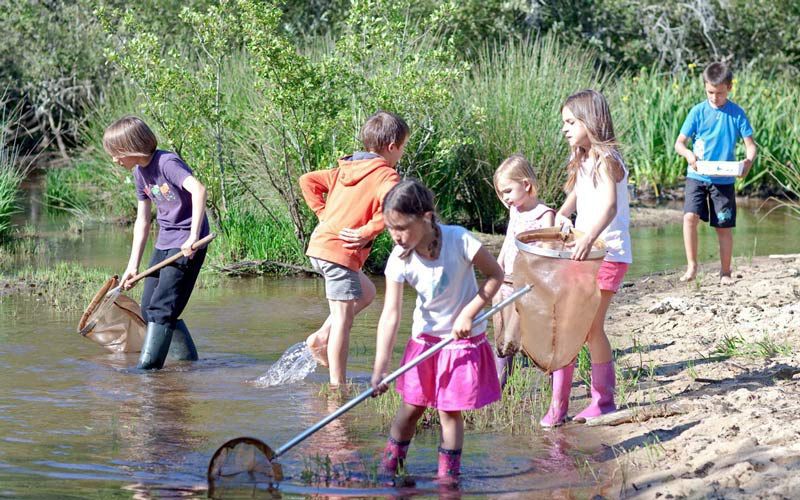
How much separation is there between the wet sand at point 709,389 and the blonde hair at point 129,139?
9.44ft

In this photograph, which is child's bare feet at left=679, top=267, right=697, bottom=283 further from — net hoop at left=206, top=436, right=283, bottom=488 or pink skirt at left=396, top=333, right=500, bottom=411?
net hoop at left=206, top=436, right=283, bottom=488

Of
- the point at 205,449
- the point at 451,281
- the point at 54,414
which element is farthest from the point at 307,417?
the point at 451,281

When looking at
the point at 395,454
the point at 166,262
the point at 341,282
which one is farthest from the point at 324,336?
the point at 395,454

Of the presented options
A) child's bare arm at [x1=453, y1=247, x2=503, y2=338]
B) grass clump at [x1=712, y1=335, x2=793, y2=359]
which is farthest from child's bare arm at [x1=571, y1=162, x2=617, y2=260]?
grass clump at [x1=712, y1=335, x2=793, y2=359]

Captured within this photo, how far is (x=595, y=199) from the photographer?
217 inches

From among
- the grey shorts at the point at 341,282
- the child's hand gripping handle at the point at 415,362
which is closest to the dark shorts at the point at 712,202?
the grey shorts at the point at 341,282

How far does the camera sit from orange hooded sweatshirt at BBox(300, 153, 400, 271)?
618 cm

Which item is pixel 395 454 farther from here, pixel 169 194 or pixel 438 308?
pixel 169 194

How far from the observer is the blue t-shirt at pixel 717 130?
927 centimetres

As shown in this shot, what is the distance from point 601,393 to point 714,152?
160 inches

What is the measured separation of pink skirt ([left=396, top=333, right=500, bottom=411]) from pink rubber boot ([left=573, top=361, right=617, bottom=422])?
3.72ft

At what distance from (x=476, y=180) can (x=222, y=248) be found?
3384mm

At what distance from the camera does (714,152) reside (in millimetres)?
9305

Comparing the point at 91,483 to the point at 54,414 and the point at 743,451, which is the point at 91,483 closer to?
the point at 54,414
